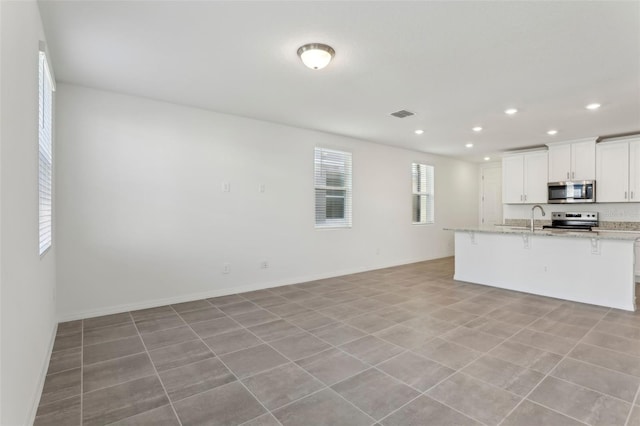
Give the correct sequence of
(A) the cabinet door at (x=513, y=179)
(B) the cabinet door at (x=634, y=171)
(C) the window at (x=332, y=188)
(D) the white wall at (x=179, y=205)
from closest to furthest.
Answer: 1. (D) the white wall at (x=179, y=205)
2. (B) the cabinet door at (x=634, y=171)
3. (C) the window at (x=332, y=188)
4. (A) the cabinet door at (x=513, y=179)

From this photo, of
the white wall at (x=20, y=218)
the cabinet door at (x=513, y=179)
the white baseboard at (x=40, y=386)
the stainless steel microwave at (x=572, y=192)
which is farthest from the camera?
the cabinet door at (x=513, y=179)

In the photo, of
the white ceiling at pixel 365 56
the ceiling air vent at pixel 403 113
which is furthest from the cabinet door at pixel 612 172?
the ceiling air vent at pixel 403 113

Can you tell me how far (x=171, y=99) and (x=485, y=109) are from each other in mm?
4015

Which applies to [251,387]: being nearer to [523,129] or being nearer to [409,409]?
[409,409]

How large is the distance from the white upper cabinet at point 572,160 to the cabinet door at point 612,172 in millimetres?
98

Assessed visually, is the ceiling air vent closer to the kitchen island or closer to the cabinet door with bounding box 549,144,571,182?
the kitchen island

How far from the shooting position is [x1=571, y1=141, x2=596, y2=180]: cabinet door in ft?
18.3

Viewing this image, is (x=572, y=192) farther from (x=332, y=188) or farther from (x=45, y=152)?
(x=45, y=152)

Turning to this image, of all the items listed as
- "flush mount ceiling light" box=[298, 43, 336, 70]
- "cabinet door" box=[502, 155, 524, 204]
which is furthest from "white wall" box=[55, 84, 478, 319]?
"cabinet door" box=[502, 155, 524, 204]

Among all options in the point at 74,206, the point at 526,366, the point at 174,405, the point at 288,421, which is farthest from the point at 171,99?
the point at 526,366

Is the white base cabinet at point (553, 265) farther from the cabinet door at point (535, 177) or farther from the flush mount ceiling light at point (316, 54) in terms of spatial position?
the flush mount ceiling light at point (316, 54)

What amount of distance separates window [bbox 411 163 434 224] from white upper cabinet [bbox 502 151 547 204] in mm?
1555

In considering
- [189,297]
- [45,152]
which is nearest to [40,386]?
[45,152]

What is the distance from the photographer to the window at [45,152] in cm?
244
